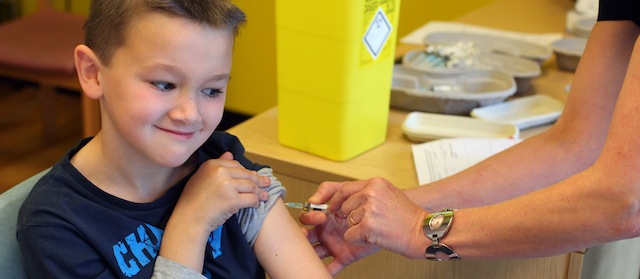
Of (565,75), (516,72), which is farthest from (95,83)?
(565,75)

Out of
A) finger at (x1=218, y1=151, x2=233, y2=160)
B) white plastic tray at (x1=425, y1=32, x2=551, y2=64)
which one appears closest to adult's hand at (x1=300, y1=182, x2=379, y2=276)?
finger at (x1=218, y1=151, x2=233, y2=160)

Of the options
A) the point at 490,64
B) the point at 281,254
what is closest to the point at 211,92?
the point at 281,254

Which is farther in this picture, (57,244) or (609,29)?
(609,29)

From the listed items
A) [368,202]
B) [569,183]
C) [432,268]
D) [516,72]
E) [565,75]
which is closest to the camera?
[569,183]

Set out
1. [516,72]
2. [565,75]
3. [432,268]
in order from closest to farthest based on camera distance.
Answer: [432,268]
[516,72]
[565,75]

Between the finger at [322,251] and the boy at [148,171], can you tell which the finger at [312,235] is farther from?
the boy at [148,171]

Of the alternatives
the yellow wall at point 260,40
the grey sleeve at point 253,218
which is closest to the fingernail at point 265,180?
the grey sleeve at point 253,218

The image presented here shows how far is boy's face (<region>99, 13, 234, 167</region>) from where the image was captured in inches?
42.5

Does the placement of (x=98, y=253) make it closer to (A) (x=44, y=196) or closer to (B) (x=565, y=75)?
(A) (x=44, y=196)

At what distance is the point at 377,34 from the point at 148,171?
23.9 inches

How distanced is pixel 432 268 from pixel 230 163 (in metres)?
0.52

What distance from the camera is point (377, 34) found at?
1.61 m

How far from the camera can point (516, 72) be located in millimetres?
2059

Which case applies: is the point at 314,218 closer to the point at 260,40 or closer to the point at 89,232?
the point at 89,232
